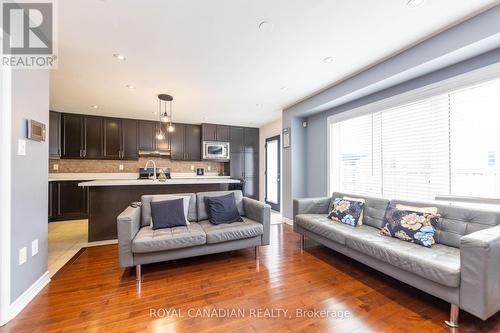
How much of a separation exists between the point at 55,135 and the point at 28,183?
374cm

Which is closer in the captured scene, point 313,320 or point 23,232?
point 313,320

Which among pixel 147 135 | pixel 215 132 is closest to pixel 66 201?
pixel 147 135

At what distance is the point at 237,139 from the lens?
6.24 meters

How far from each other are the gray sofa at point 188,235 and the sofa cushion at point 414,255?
3.72 feet

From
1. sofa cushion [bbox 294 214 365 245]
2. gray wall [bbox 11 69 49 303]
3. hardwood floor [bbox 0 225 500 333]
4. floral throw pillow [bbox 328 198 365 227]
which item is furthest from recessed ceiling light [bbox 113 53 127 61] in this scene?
floral throw pillow [bbox 328 198 365 227]

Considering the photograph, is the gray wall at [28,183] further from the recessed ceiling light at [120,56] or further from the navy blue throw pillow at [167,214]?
the navy blue throw pillow at [167,214]

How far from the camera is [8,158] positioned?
1606 mm

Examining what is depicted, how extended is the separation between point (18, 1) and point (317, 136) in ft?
13.6

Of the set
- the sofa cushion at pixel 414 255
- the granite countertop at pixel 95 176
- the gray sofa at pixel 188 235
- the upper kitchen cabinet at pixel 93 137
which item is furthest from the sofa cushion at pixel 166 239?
the upper kitchen cabinet at pixel 93 137

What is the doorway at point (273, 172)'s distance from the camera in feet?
18.6

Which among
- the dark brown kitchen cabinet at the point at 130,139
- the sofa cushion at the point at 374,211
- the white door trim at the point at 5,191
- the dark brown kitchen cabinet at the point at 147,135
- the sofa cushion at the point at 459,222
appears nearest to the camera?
the white door trim at the point at 5,191

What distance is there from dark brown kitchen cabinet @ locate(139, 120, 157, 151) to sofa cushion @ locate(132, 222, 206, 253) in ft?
11.5

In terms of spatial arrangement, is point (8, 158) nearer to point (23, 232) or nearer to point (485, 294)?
point (23, 232)

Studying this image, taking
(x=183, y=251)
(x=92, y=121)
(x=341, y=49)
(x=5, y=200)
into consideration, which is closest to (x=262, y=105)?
(x=341, y=49)
